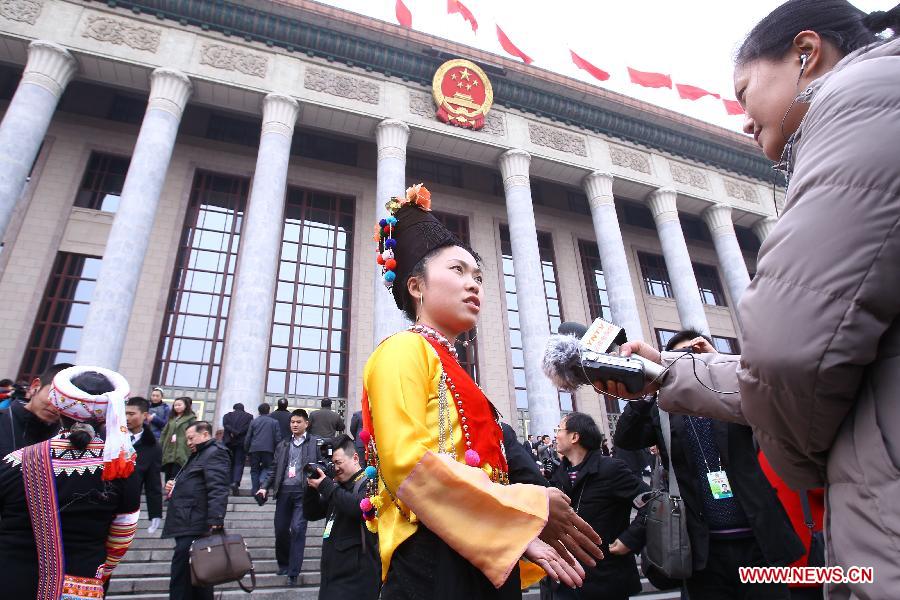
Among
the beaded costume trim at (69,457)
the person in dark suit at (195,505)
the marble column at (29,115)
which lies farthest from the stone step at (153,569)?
the marble column at (29,115)

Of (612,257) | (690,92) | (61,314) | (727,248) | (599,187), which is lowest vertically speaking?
(61,314)

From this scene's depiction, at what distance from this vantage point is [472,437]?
1701mm

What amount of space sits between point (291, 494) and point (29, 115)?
11.6 meters

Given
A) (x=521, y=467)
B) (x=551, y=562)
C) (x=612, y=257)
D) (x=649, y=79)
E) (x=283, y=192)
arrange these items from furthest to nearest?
1. (x=649, y=79)
2. (x=612, y=257)
3. (x=283, y=192)
4. (x=521, y=467)
5. (x=551, y=562)

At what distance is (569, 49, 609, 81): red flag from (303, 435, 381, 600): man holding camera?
58.3 ft

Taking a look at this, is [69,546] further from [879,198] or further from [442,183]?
[442,183]

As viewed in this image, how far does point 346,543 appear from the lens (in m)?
3.54

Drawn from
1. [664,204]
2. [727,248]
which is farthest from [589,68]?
[727,248]

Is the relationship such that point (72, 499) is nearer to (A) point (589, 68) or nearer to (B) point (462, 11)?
(B) point (462, 11)

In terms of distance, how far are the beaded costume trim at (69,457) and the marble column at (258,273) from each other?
8412mm

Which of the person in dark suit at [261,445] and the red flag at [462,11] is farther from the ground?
the red flag at [462,11]

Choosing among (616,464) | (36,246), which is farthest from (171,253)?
(616,464)

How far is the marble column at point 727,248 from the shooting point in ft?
59.0

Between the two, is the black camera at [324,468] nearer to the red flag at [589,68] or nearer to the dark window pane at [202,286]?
the dark window pane at [202,286]
